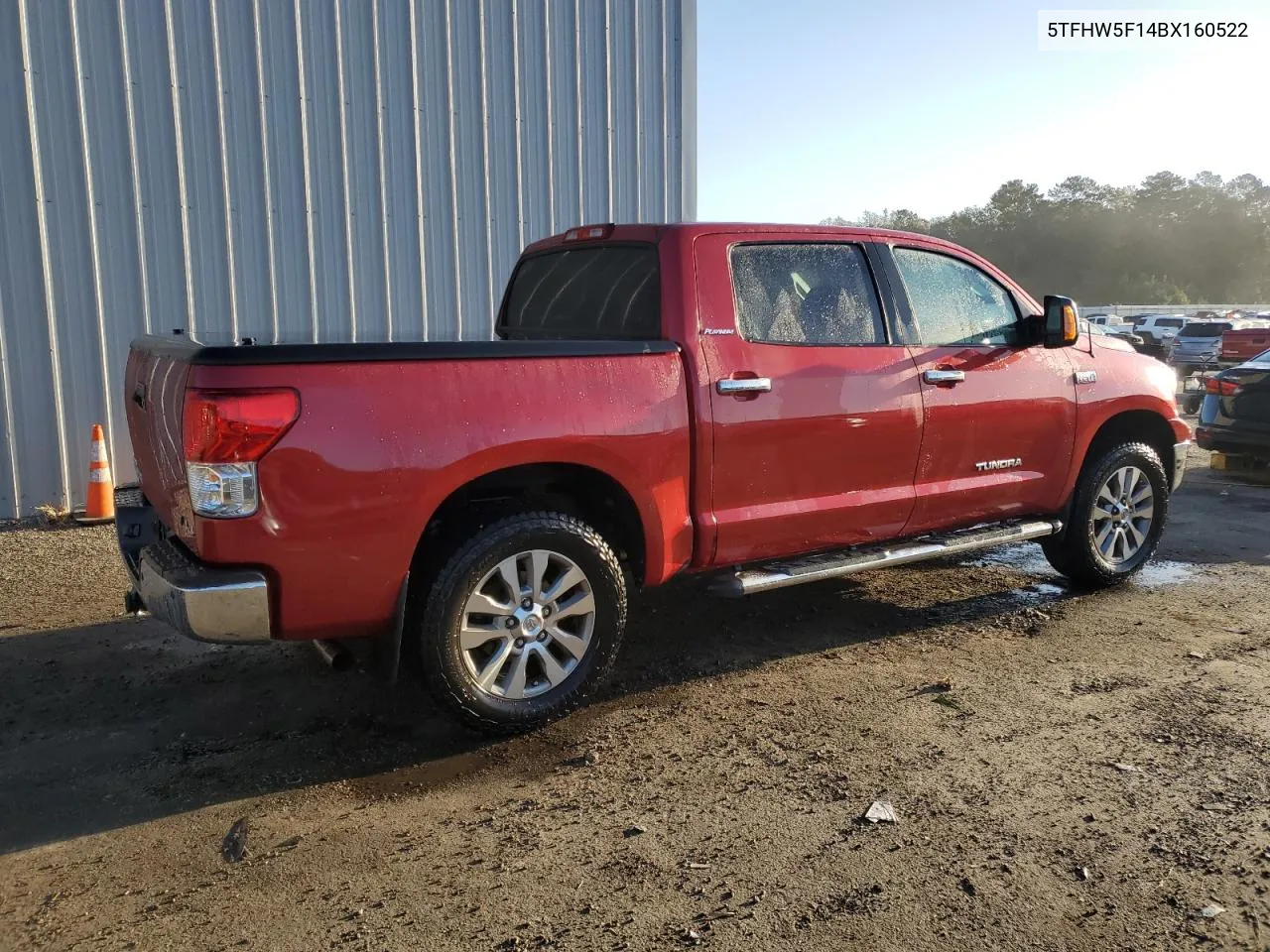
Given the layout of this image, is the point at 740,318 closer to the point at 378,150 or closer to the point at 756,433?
the point at 756,433

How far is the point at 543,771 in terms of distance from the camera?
3.54m

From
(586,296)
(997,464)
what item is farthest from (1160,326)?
(586,296)

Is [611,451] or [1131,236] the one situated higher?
[1131,236]

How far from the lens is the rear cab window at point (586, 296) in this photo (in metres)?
4.22

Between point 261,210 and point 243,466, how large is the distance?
5638 millimetres

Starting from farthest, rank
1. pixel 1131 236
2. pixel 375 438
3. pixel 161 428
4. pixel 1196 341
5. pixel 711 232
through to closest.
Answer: pixel 1131 236 < pixel 1196 341 < pixel 711 232 < pixel 161 428 < pixel 375 438

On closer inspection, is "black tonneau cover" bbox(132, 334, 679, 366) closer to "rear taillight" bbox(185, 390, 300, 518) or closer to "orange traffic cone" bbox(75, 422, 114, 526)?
"rear taillight" bbox(185, 390, 300, 518)

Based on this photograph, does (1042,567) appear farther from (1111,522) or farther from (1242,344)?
(1242,344)

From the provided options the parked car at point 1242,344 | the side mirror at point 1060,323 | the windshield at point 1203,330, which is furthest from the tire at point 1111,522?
the windshield at point 1203,330

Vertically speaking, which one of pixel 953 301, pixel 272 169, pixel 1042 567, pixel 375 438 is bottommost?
pixel 1042 567

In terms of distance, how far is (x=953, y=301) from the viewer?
16.5 ft

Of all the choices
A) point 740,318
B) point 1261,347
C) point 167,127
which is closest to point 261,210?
point 167,127

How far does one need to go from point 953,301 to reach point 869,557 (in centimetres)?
144

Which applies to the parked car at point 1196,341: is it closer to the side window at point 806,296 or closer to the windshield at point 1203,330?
the windshield at point 1203,330
